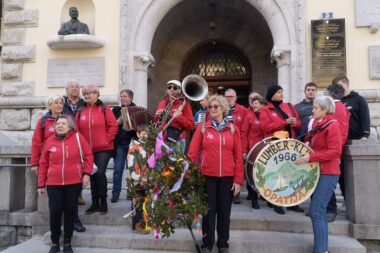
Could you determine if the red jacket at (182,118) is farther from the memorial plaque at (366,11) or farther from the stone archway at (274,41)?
the memorial plaque at (366,11)

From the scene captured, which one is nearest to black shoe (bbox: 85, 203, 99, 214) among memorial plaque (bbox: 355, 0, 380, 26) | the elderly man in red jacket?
the elderly man in red jacket

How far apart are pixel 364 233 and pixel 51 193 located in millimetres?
3827

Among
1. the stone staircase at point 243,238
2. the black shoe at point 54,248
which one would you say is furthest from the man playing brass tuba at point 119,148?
the black shoe at point 54,248

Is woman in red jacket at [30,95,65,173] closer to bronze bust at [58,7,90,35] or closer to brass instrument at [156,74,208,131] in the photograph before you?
brass instrument at [156,74,208,131]

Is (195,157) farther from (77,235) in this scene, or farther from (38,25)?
(38,25)

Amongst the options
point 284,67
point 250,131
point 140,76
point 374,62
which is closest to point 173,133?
point 250,131

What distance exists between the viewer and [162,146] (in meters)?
3.70

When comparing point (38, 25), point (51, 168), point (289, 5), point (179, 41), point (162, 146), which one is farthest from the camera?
point (179, 41)

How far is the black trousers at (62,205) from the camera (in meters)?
4.07

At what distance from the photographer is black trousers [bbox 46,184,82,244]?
407cm

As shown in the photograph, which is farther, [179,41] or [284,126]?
[179,41]

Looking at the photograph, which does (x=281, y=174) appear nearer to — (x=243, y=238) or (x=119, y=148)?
(x=243, y=238)

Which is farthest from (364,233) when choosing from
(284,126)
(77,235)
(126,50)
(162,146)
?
(126,50)

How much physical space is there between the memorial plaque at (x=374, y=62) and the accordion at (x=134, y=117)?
184 inches
